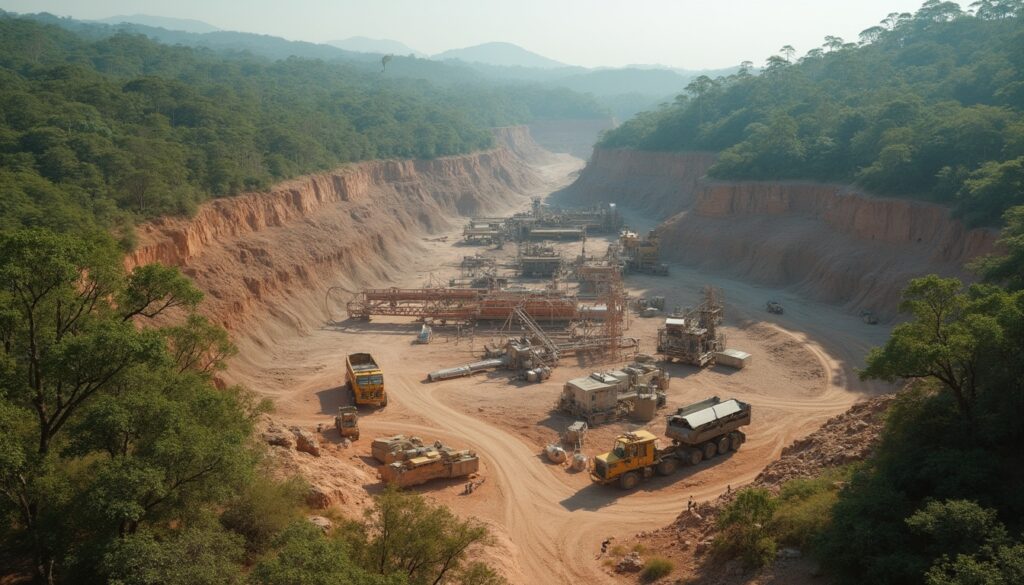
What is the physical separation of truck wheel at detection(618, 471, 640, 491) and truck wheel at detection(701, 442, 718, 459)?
4065 mm

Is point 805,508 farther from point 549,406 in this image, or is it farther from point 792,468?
point 549,406

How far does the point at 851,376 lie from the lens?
1667 inches

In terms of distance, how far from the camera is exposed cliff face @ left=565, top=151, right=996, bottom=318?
5197cm

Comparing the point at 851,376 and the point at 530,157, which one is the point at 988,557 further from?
the point at 530,157

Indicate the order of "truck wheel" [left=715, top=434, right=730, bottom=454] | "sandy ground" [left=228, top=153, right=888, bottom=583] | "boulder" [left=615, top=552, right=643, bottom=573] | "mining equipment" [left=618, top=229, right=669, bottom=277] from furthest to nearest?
"mining equipment" [left=618, top=229, right=669, bottom=277] → "truck wheel" [left=715, top=434, right=730, bottom=454] → "sandy ground" [left=228, top=153, right=888, bottom=583] → "boulder" [left=615, top=552, right=643, bottom=573]

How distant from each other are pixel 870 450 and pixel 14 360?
2531 centimetres

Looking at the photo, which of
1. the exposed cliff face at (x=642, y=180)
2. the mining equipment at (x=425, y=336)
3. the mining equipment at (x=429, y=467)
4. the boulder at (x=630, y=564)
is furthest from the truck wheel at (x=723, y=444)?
the exposed cliff face at (x=642, y=180)

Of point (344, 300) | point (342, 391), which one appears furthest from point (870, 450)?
point (344, 300)

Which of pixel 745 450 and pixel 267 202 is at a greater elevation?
pixel 267 202

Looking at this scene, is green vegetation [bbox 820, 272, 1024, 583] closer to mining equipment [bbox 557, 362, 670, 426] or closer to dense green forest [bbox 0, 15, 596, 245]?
mining equipment [bbox 557, 362, 670, 426]

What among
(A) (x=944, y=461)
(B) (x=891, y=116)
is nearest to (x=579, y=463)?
(A) (x=944, y=461)

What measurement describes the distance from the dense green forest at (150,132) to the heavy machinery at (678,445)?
94.8 ft

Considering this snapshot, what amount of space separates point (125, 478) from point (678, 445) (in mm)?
22794

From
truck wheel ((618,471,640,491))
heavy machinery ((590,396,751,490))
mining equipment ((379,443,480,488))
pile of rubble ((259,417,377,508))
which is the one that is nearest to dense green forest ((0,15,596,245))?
pile of rubble ((259,417,377,508))
